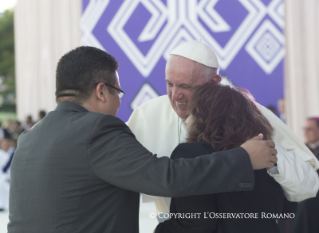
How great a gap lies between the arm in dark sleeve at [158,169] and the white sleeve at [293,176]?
19 centimetres

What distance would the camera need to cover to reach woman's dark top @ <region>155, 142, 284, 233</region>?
1.49 meters

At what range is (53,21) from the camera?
30.3ft

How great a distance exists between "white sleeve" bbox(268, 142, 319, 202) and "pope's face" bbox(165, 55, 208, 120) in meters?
0.74

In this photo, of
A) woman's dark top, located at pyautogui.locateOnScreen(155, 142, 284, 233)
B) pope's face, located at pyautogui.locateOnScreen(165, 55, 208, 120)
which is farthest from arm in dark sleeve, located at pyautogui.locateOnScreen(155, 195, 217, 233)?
pope's face, located at pyautogui.locateOnScreen(165, 55, 208, 120)

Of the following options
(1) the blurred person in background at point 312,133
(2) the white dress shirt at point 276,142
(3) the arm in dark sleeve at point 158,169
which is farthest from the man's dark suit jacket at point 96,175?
(1) the blurred person in background at point 312,133

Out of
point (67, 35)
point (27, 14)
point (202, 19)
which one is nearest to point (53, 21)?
point (67, 35)

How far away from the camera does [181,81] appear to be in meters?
2.32

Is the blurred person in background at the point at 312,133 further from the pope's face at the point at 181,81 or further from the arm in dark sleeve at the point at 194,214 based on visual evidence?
the arm in dark sleeve at the point at 194,214

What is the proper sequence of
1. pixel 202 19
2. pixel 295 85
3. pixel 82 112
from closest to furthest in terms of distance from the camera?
pixel 82 112 < pixel 295 85 < pixel 202 19

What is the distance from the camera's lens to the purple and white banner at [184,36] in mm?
6133

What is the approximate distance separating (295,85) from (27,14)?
6841 mm

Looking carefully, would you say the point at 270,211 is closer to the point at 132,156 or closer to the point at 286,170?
the point at 286,170

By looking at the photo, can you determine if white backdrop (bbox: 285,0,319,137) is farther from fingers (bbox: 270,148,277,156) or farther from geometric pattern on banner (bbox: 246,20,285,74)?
fingers (bbox: 270,148,277,156)

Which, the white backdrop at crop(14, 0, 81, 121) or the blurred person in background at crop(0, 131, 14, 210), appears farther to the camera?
the white backdrop at crop(14, 0, 81, 121)
